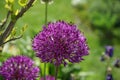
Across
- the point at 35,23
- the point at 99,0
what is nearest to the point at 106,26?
the point at 99,0

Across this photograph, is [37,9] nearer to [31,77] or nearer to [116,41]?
[116,41]

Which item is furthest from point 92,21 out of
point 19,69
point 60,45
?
point 60,45

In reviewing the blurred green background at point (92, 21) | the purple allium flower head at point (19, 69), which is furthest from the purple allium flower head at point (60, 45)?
the blurred green background at point (92, 21)

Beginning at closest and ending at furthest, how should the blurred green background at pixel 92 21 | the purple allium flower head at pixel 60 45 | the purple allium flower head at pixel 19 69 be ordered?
the purple allium flower head at pixel 60 45, the purple allium flower head at pixel 19 69, the blurred green background at pixel 92 21

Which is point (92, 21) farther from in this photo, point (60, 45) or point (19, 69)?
Answer: point (60, 45)

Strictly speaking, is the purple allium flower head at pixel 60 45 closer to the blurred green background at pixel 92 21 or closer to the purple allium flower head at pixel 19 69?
the purple allium flower head at pixel 19 69

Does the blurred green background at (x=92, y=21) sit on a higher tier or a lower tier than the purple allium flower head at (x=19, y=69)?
higher
